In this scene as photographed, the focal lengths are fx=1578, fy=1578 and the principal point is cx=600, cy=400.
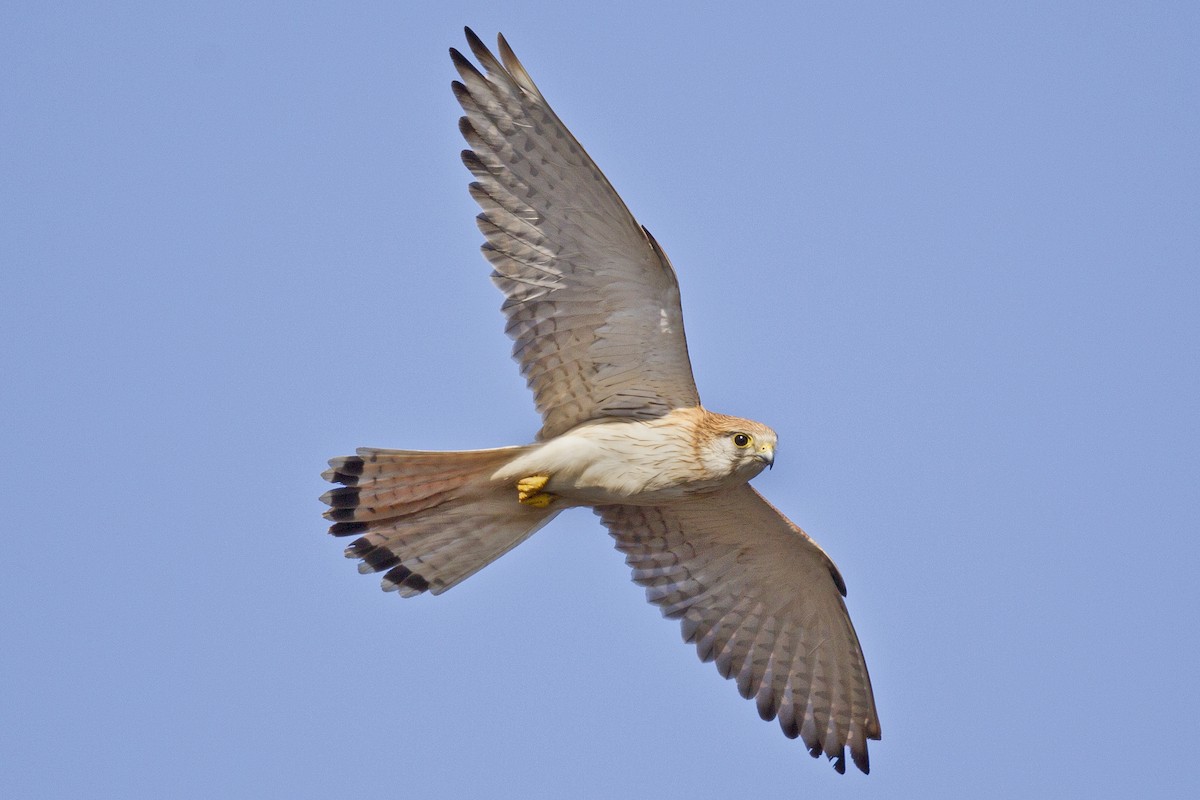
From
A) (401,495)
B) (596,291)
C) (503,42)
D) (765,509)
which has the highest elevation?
(503,42)

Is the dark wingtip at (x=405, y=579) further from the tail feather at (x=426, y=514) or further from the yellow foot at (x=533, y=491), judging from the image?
the yellow foot at (x=533, y=491)

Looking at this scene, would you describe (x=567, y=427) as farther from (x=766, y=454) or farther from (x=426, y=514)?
(x=766, y=454)

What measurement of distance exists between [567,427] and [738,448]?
1.09 m

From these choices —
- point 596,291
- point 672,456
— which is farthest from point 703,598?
point 596,291

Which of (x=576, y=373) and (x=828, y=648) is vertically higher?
(x=576, y=373)

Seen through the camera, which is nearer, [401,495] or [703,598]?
[401,495]

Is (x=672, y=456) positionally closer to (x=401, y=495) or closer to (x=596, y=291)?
(x=596, y=291)

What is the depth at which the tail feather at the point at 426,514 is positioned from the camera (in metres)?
9.59

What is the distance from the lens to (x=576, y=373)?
9.58 metres

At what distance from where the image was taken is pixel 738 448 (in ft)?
30.6

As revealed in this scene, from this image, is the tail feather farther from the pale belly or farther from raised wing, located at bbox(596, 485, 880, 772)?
raised wing, located at bbox(596, 485, 880, 772)

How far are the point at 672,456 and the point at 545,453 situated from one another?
0.77 metres

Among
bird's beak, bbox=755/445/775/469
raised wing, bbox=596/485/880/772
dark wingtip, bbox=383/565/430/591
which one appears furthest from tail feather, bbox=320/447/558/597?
bird's beak, bbox=755/445/775/469

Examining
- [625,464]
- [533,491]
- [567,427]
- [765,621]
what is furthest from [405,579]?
[765,621]
